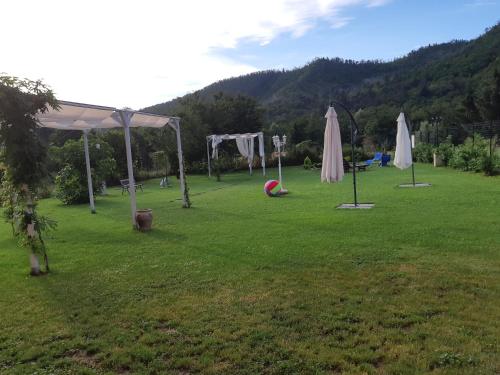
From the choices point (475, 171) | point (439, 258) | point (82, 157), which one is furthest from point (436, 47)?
point (439, 258)

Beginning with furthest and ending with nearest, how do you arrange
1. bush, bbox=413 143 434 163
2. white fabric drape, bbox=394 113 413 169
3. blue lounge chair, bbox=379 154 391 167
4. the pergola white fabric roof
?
blue lounge chair, bbox=379 154 391 167 < bush, bbox=413 143 434 163 < white fabric drape, bbox=394 113 413 169 < the pergola white fabric roof

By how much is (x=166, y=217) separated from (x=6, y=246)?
3.45 m

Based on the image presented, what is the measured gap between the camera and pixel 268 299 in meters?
4.34

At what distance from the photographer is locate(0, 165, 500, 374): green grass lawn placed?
125 inches

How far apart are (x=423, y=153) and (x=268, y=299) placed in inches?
923

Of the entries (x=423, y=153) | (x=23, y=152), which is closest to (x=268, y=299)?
(x=23, y=152)

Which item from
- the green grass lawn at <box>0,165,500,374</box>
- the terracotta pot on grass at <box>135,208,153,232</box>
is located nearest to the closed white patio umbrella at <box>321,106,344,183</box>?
the green grass lawn at <box>0,165,500,374</box>

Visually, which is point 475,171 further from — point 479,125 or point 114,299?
point 114,299

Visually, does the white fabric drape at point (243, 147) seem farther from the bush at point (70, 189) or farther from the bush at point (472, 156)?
the bush at point (472, 156)

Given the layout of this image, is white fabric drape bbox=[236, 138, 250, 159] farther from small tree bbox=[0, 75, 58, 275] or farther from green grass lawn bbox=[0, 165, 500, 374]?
small tree bbox=[0, 75, 58, 275]

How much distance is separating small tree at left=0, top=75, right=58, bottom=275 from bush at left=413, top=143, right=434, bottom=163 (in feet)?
73.5

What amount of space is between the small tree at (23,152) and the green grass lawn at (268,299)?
75 centimetres

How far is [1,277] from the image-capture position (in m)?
5.82

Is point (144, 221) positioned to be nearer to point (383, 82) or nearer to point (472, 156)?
point (472, 156)
